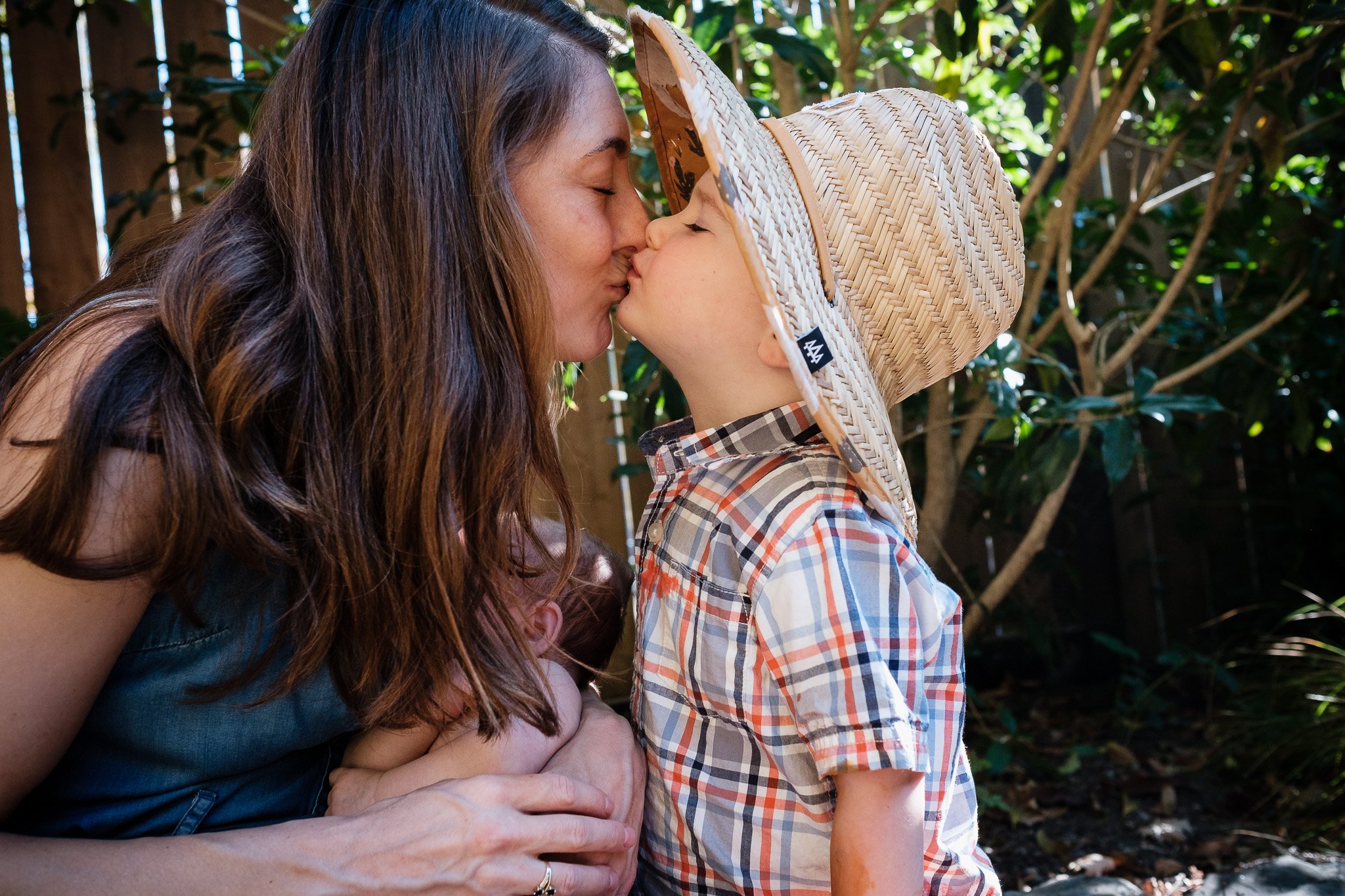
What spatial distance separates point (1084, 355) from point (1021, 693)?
1513mm

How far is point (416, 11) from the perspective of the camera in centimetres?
122

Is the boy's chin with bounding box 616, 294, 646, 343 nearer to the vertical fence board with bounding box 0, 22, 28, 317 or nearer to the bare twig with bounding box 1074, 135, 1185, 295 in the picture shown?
the bare twig with bounding box 1074, 135, 1185, 295

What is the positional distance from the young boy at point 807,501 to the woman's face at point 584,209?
5 centimetres

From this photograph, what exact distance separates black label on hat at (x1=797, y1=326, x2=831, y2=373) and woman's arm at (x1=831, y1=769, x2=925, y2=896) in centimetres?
41

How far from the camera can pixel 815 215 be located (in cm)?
122

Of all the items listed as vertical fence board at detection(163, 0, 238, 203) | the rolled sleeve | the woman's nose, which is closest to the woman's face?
the woman's nose

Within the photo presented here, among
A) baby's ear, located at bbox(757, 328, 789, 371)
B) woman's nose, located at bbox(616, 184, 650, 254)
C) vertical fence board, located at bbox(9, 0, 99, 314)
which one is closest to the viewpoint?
baby's ear, located at bbox(757, 328, 789, 371)

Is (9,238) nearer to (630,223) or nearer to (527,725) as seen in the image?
(630,223)

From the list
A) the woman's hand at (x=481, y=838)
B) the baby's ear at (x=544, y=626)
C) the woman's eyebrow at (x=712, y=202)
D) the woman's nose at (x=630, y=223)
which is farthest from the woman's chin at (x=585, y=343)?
the woman's hand at (x=481, y=838)

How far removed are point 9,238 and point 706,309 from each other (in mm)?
2682

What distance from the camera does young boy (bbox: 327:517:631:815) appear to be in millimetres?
1151

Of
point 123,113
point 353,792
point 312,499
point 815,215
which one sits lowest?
point 353,792

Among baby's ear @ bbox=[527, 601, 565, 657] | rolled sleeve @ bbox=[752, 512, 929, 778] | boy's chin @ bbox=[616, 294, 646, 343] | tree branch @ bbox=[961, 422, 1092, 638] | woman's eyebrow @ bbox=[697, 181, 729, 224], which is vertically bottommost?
tree branch @ bbox=[961, 422, 1092, 638]

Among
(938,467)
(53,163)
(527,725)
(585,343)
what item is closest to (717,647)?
(527,725)
